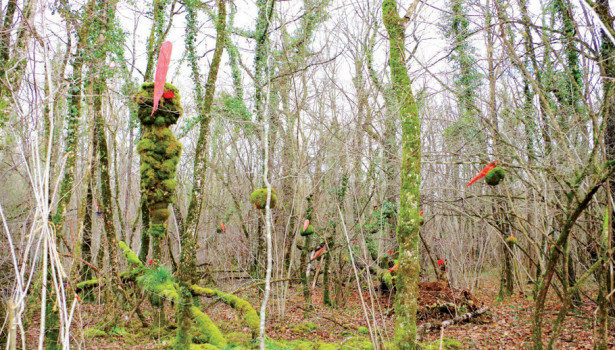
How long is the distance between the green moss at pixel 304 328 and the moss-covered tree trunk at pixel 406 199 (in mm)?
4115

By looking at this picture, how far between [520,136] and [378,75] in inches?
136

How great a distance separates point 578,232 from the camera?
9000 mm

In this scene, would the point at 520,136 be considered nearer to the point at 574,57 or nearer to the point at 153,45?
the point at 574,57

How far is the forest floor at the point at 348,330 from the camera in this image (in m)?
5.91

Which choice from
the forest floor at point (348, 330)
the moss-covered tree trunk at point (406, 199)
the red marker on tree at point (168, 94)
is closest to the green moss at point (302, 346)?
the forest floor at point (348, 330)

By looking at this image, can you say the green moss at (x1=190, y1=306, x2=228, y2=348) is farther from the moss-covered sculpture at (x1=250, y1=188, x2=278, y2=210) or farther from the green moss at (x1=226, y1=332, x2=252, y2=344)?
the moss-covered sculpture at (x1=250, y1=188, x2=278, y2=210)

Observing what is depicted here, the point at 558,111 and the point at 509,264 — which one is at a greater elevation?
the point at 558,111

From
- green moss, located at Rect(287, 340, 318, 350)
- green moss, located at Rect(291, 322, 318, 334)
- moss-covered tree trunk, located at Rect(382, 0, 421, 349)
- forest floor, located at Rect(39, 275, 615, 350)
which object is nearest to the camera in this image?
moss-covered tree trunk, located at Rect(382, 0, 421, 349)

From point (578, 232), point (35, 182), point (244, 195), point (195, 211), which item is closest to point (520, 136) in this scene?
point (578, 232)

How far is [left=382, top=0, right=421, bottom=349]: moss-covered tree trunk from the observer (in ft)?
12.0

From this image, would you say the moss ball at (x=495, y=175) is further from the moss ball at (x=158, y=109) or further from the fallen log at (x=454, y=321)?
the moss ball at (x=158, y=109)

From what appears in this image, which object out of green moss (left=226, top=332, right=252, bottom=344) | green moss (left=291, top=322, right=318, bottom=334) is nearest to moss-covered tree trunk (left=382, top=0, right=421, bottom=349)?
green moss (left=226, top=332, right=252, bottom=344)

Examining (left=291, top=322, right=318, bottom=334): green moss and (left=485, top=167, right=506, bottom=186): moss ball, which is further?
(left=291, top=322, right=318, bottom=334): green moss

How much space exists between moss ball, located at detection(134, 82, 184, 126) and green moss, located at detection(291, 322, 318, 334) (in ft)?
15.6
